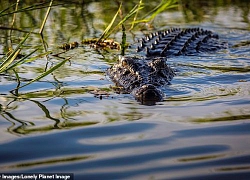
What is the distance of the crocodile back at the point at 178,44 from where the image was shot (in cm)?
736

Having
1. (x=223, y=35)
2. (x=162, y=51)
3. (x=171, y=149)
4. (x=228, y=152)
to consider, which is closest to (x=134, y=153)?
(x=171, y=149)

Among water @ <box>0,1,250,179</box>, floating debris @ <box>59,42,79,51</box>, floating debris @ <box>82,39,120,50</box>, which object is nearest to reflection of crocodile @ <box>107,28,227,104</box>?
water @ <box>0,1,250,179</box>

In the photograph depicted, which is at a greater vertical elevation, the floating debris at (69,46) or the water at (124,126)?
the floating debris at (69,46)

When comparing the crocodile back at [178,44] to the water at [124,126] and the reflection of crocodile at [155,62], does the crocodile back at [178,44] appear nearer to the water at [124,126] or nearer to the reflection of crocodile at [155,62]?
the reflection of crocodile at [155,62]

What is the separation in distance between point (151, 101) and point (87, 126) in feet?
3.15

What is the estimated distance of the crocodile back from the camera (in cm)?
736

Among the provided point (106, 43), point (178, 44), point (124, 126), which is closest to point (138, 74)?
point (124, 126)

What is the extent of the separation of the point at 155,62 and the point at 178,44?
2.30 m

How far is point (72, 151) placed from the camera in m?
2.90

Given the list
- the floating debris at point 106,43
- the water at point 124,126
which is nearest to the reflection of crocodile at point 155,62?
the water at point 124,126

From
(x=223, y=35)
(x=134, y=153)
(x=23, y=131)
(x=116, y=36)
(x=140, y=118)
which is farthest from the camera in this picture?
(x=223, y=35)

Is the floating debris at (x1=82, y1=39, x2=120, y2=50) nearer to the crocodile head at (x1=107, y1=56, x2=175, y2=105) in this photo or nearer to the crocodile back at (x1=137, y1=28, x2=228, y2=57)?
the crocodile back at (x1=137, y1=28, x2=228, y2=57)

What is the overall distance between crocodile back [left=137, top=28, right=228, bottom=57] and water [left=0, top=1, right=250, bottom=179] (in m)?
1.01

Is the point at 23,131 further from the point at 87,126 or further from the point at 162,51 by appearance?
the point at 162,51
